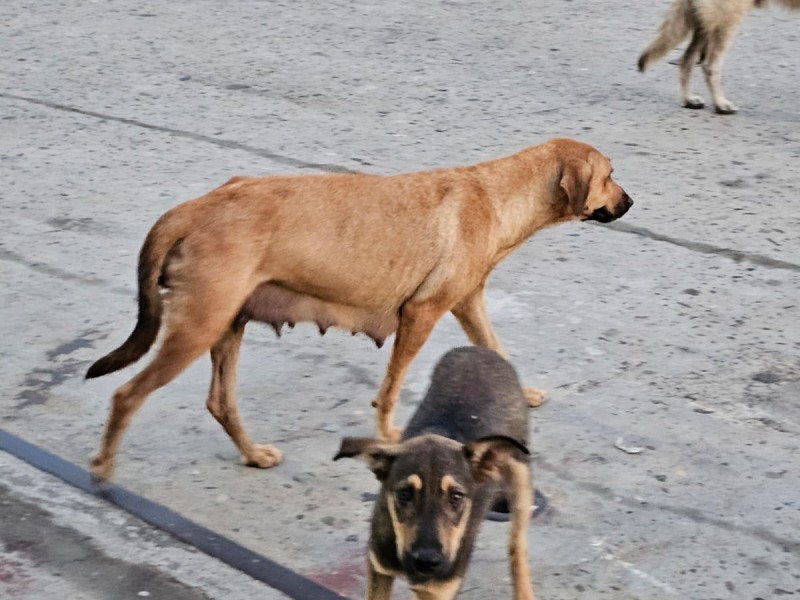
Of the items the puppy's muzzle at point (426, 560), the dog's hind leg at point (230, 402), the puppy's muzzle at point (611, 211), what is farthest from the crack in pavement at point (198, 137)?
the puppy's muzzle at point (426, 560)

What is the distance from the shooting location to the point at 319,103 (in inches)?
370

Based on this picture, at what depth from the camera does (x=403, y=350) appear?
5.34 m

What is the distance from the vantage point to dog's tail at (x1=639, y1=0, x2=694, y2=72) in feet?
30.5

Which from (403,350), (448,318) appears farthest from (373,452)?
(448,318)

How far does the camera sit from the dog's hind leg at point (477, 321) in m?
5.66

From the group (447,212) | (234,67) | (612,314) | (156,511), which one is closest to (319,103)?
(234,67)

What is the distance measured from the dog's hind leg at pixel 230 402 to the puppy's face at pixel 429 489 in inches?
47.0

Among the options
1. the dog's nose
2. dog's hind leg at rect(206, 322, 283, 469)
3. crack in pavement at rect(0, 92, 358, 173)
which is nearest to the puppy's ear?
dog's hind leg at rect(206, 322, 283, 469)

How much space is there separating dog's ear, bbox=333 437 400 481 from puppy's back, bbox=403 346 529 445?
39 centimetres

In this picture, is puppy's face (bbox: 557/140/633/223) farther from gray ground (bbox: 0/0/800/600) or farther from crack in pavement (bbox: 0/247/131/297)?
crack in pavement (bbox: 0/247/131/297)

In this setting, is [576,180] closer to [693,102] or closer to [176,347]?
[176,347]

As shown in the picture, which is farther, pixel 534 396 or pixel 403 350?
pixel 534 396

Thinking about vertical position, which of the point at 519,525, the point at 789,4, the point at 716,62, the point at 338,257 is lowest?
the point at 519,525

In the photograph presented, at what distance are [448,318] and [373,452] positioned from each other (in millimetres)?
2598
